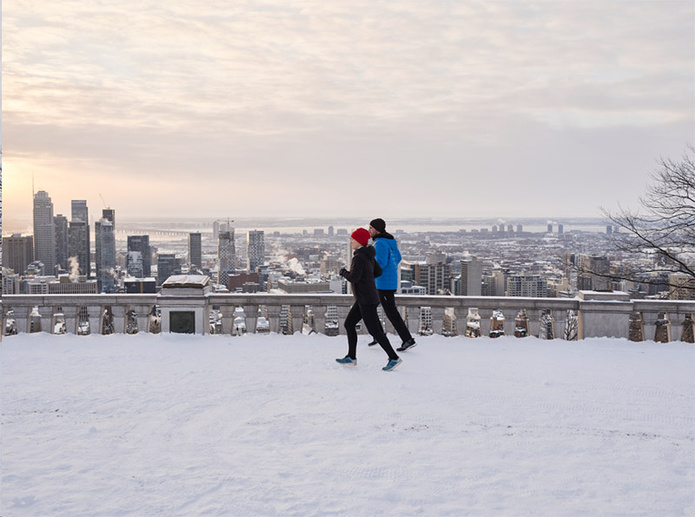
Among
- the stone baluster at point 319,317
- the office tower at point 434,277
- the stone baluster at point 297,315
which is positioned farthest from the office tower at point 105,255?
the stone baluster at point 319,317

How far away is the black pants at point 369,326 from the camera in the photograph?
758 centimetres

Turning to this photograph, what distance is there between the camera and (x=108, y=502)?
3.84m

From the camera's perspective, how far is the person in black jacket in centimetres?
757

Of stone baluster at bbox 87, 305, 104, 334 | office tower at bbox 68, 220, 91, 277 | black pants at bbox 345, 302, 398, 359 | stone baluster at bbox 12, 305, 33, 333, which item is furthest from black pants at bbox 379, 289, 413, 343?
office tower at bbox 68, 220, 91, 277

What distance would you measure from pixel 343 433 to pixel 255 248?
3948cm

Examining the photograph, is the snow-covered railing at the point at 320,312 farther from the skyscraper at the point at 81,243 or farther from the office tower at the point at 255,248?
the skyscraper at the point at 81,243

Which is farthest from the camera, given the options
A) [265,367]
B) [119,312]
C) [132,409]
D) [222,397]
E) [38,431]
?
[119,312]

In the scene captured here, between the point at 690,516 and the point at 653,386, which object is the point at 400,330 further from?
the point at 690,516

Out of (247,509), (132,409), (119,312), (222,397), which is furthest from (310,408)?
(119,312)

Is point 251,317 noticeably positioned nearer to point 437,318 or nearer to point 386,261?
point 386,261

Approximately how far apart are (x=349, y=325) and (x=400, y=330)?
113 cm

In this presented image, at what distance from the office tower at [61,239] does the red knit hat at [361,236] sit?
123 ft

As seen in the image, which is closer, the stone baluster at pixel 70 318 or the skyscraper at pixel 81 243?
the stone baluster at pixel 70 318

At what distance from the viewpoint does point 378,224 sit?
28.0 feet
